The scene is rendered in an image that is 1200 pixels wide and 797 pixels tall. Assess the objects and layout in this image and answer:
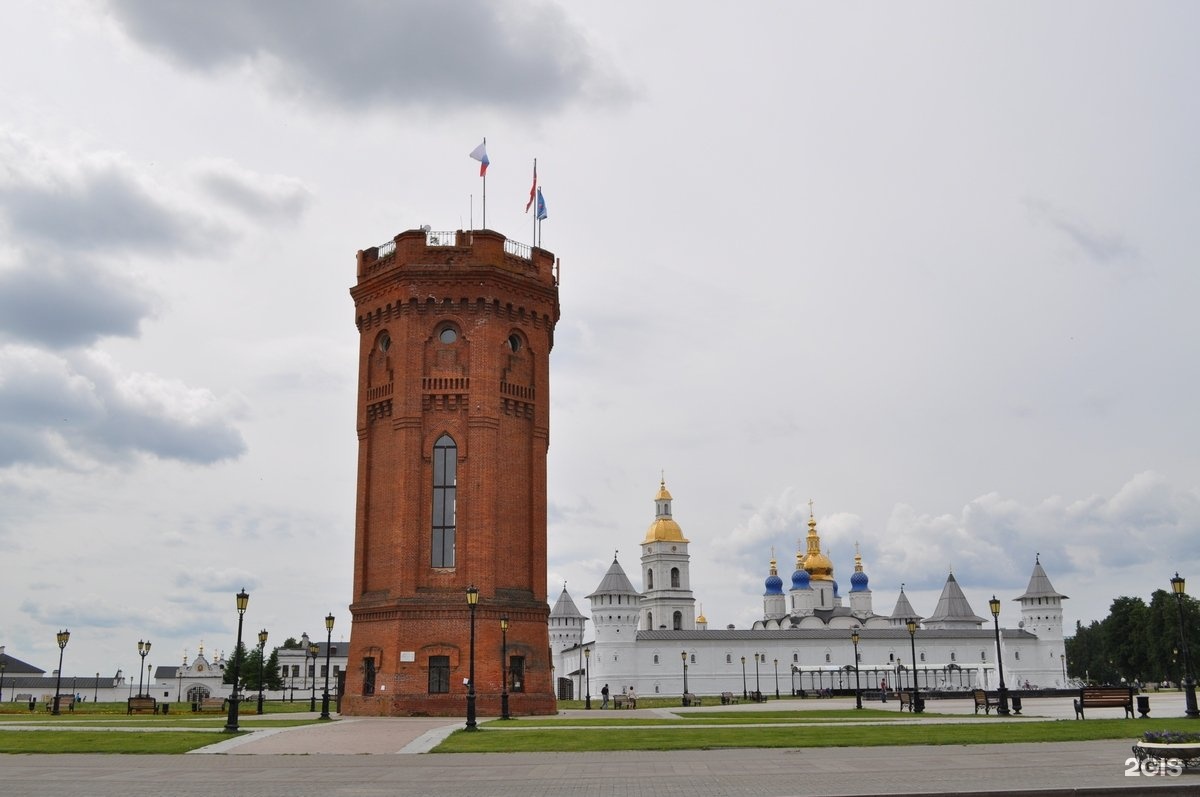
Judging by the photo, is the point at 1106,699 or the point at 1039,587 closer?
the point at 1106,699

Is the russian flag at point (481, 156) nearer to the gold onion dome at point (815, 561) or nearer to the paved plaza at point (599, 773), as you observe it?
the paved plaza at point (599, 773)

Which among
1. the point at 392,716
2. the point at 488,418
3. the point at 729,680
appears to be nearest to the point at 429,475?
the point at 488,418

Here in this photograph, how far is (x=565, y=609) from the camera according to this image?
11569 cm

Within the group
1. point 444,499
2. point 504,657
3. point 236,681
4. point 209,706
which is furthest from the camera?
point 209,706

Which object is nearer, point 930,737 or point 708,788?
point 708,788

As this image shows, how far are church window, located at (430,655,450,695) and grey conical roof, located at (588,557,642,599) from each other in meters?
63.4

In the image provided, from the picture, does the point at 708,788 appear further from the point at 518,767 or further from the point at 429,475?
the point at 429,475

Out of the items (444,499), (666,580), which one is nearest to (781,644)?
(666,580)

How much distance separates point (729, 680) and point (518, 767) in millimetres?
92131

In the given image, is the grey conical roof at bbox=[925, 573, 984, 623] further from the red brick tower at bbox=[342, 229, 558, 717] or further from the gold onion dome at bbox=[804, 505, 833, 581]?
the red brick tower at bbox=[342, 229, 558, 717]

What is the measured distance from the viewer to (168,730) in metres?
31.5

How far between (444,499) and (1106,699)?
26208 millimetres

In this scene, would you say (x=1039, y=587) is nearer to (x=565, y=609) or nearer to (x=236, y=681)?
(x=565, y=609)

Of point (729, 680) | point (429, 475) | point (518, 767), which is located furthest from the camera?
point (729, 680)
